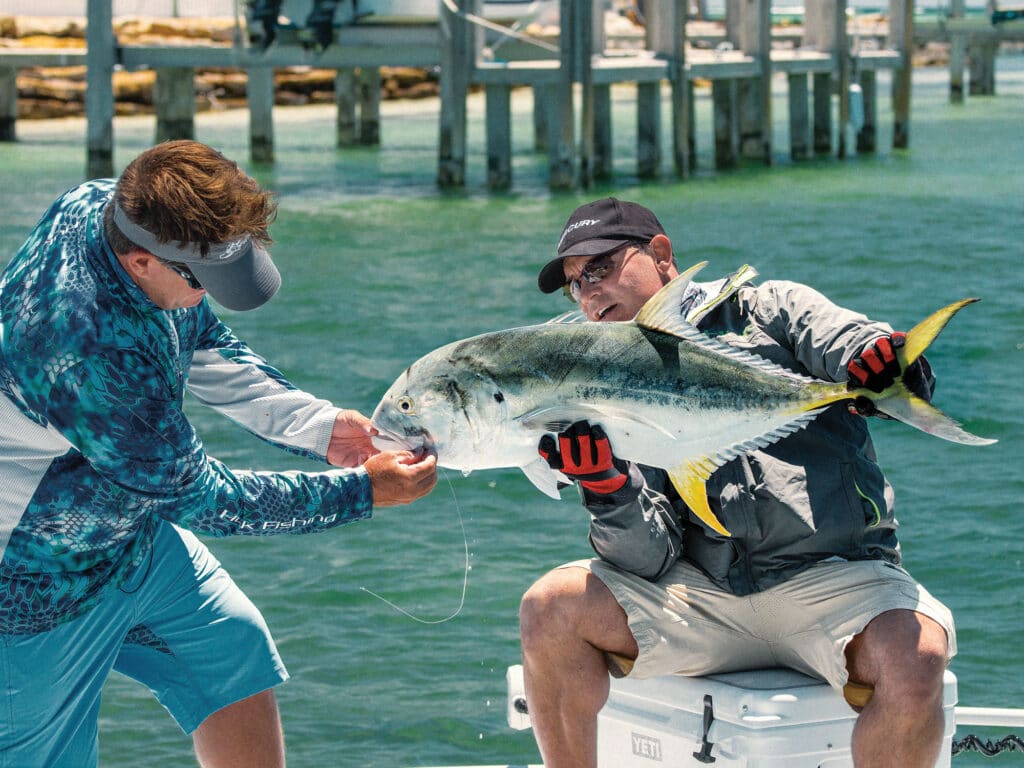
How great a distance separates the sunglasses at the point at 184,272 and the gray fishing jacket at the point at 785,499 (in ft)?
4.16

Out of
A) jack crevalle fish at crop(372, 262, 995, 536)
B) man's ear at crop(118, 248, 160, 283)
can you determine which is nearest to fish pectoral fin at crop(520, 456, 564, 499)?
jack crevalle fish at crop(372, 262, 995, 536)

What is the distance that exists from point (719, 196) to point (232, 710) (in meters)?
21.2

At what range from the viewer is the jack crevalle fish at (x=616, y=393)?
152 inches

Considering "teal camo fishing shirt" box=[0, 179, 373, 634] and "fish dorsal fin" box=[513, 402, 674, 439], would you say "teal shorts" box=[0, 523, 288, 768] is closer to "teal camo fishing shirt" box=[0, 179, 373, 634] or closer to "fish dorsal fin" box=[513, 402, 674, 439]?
"teal camo fishing shirt" box=[0, 179, 373, 634]

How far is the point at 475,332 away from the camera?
1502cm

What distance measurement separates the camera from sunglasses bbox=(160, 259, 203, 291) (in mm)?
3520

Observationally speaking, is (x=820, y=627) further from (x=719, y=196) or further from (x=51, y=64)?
(x=51, y=64)

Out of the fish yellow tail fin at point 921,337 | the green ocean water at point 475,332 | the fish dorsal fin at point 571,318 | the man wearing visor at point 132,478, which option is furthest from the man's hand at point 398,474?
the green ocean water at point 475,332

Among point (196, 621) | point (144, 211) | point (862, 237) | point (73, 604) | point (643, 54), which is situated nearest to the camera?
point (144, 211)

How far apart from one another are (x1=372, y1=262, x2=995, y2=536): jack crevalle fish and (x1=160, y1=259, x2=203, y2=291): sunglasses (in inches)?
23.4

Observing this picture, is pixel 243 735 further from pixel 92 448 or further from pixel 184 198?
pixel 184 198

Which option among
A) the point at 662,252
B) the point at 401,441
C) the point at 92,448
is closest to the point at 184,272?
the point at 92,448

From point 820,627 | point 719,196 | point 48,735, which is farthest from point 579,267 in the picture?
point 719,196

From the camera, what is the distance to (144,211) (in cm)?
344
